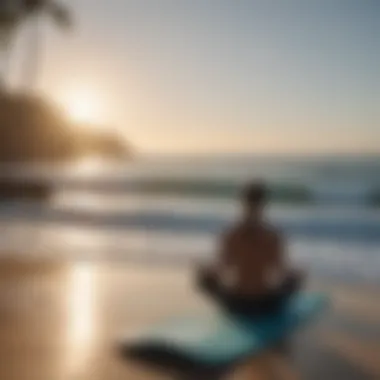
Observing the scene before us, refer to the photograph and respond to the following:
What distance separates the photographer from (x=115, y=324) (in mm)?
1921

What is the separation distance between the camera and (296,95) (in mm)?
1771

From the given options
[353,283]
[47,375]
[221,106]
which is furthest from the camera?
[353,283]

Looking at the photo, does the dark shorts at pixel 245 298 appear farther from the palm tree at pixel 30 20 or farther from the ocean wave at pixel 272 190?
the palm tree at pixel 30 20

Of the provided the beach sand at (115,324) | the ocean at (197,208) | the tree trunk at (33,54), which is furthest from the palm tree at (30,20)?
the beach sand at (115,324)

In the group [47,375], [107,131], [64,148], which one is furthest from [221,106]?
[47,375]

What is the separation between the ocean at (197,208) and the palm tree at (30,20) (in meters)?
0.28

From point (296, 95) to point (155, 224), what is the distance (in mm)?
503

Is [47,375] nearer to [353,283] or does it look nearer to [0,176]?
[0,176]

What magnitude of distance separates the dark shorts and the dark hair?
0.20 m

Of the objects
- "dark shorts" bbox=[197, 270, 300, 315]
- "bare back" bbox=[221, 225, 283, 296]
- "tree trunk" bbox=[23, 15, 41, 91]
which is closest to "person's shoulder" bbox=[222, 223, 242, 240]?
"bare back" bbox=[221, 225, 283, 296]

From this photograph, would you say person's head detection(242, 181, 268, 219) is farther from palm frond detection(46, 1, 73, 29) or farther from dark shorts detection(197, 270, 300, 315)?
palm frond detection(46, 1, 73, 29)

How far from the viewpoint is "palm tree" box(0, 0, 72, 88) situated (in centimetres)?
186

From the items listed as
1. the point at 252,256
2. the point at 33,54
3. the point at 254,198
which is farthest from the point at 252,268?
the point at 33,54

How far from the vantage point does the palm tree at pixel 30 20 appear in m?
→ 1.86
